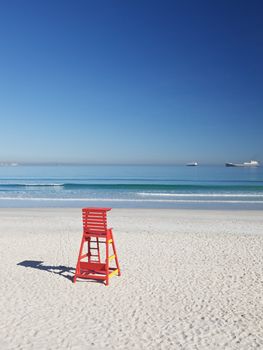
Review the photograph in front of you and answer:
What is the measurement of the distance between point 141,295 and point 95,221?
173 cm

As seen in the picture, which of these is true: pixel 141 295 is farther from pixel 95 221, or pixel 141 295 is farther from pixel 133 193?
pixel 133 193

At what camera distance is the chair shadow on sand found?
7.92m

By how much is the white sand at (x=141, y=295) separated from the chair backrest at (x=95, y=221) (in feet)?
3.72

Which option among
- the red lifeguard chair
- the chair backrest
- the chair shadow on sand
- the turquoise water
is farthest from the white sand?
the turquoise water

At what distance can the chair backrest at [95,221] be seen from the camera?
7070mm

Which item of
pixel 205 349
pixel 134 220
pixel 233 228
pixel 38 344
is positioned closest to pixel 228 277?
pixel 205 349

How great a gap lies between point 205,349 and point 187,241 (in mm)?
7003

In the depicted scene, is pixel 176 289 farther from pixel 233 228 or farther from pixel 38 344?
pixel 233 228

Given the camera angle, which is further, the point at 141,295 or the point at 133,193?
the point at 133,193

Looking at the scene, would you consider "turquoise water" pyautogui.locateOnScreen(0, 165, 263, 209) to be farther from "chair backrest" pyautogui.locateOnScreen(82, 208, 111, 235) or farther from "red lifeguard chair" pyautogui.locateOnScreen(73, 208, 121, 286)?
"chair backrest" pyautogui.locateOnScreen(82, 208, 111, 235)

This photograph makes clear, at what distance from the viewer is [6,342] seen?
4723 mm

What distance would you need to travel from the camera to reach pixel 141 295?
6.58m

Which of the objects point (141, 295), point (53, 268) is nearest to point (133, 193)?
point (53, 268)

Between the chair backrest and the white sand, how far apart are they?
44.6 inches
